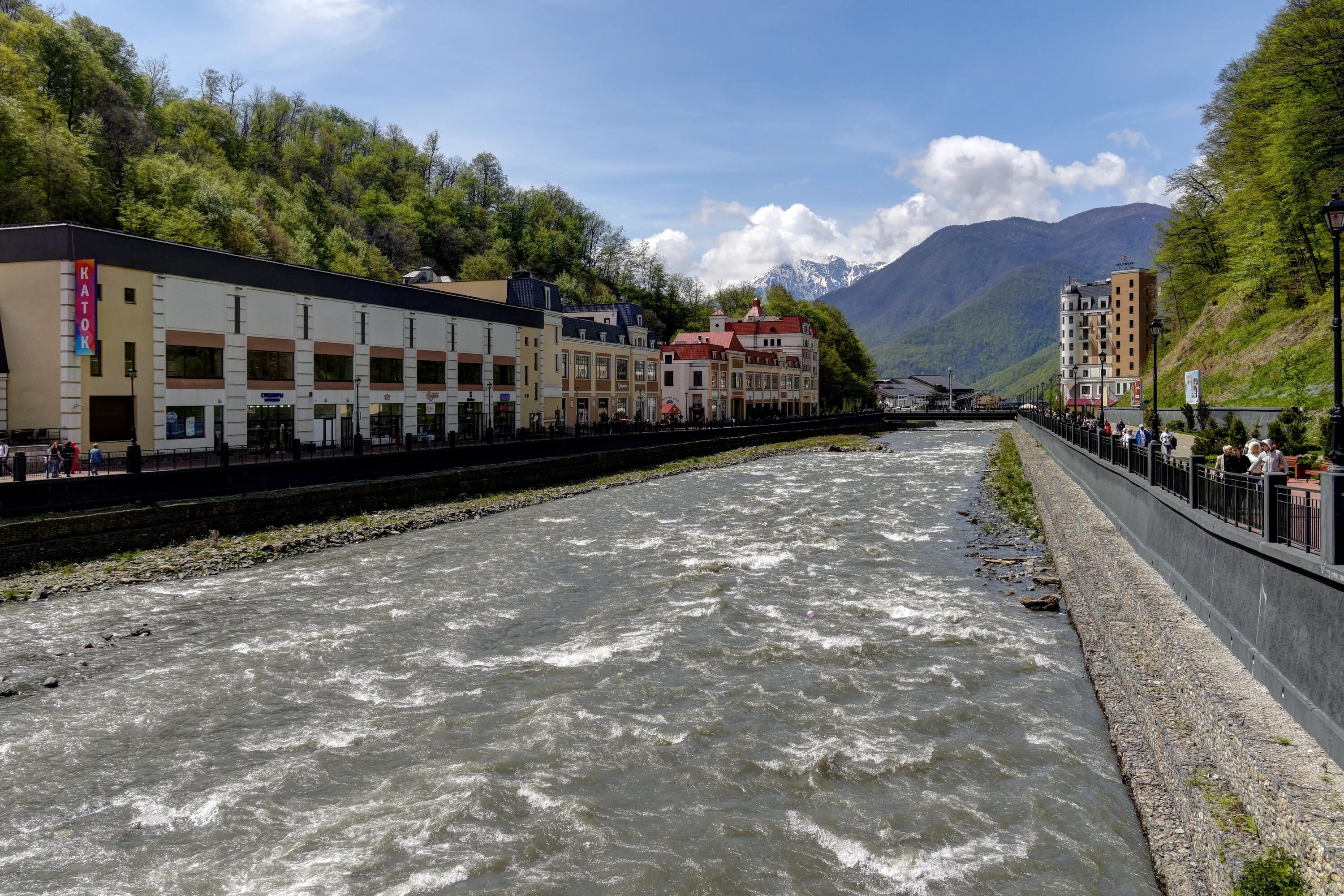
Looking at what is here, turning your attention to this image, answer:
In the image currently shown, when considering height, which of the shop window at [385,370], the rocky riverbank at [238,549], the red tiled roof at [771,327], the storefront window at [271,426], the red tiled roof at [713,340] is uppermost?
the red tiled roof at [771,327]

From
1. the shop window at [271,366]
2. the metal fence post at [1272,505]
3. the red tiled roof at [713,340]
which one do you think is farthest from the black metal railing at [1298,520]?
the red tiled roof at [713,340]

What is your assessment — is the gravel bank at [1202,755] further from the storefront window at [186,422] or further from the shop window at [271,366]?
the shop window at [271,366]

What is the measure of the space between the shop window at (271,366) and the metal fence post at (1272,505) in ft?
136

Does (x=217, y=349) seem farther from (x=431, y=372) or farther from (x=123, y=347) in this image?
(x=431, y=372)

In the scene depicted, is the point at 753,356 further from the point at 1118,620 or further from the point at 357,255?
the point at 1118,620

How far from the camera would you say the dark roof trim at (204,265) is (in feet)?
104

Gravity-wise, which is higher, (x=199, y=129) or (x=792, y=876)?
(x=199, y=129)

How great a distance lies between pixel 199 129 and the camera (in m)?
96.8

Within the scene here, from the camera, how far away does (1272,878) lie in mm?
7387

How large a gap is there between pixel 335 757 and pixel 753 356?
10916cm

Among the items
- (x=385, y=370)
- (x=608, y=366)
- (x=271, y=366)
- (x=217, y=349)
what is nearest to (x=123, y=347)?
(x=217, y=349)

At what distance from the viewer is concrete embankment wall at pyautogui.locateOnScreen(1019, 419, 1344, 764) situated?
31.1ft

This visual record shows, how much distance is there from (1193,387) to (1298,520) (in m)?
48.0

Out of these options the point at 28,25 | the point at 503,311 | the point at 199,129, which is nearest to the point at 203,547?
the point at 503,311
